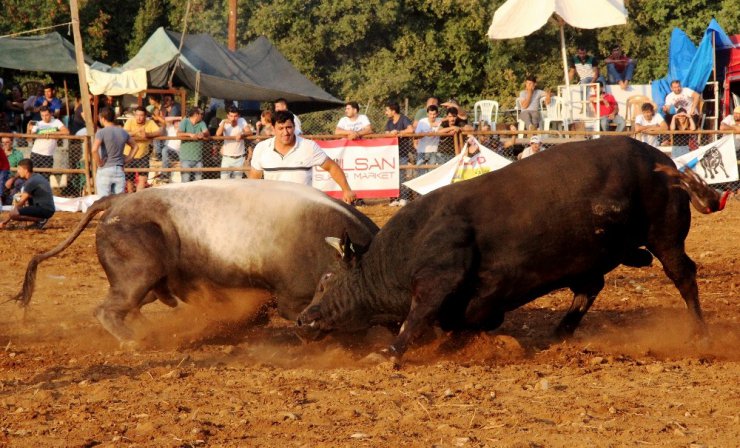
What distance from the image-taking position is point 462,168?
1680cm

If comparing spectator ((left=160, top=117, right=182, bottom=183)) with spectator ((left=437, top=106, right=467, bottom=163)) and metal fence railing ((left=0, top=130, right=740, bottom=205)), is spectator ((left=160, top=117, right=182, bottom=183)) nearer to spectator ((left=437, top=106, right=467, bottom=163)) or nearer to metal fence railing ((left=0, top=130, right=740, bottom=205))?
metal fence railing ((left=0, top=130, right=740, bottom=205))

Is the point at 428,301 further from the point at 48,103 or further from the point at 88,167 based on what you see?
the point at 48,103

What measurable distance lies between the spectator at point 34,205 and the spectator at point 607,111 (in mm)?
9944

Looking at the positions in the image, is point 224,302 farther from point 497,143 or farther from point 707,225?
point 497,143

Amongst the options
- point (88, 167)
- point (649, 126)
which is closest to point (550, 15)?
point (649, 126)

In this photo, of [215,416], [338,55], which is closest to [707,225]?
[215,416]

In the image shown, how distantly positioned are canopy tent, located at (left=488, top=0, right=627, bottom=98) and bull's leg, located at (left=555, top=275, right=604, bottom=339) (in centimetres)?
1200

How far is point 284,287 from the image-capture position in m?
7.61

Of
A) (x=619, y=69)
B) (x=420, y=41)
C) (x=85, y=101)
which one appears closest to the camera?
(x=85, y=101)

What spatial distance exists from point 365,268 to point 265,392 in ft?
5.48

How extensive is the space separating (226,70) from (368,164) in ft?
23.5

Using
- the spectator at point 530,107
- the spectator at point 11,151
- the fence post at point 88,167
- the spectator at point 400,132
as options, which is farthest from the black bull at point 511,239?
the spectator at point 530,107

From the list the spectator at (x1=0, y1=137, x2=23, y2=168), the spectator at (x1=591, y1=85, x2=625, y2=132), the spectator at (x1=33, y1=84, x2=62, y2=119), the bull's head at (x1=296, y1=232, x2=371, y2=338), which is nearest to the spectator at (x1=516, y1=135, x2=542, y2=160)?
the spectator at (x1=591, y1=85, x2=625, y2=132)

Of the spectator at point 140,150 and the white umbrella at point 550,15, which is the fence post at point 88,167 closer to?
the spectator at point 140,150
